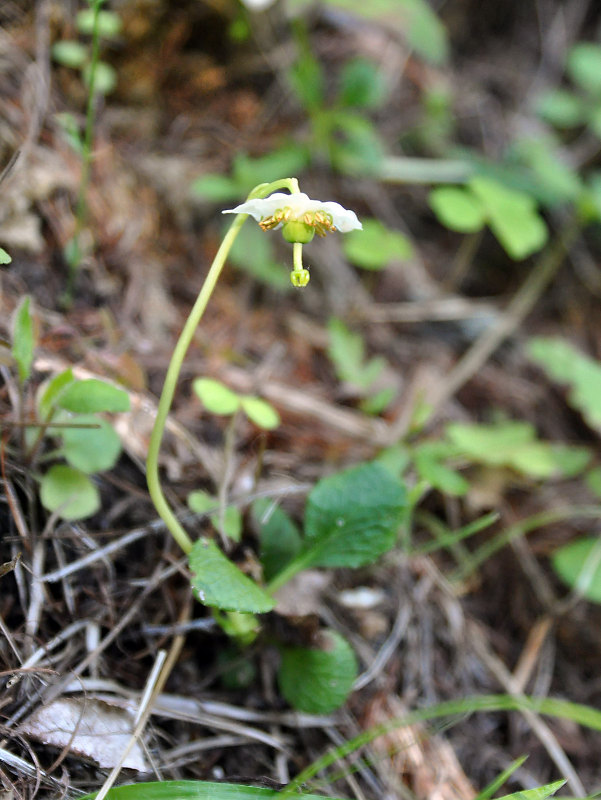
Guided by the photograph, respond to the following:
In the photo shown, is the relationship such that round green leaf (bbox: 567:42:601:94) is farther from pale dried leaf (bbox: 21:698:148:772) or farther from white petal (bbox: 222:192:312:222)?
pale dried leaf (bbox: 21:698:148:772)

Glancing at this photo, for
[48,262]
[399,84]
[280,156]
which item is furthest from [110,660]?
[399,84]

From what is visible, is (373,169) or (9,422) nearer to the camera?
(9,422)

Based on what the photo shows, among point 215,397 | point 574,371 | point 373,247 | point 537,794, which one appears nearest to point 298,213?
point 215,397

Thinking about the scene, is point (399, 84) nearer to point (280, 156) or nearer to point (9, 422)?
point (280, 156)

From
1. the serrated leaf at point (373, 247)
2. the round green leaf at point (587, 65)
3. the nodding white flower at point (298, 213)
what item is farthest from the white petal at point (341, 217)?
the round green leaf at point (587, 65)

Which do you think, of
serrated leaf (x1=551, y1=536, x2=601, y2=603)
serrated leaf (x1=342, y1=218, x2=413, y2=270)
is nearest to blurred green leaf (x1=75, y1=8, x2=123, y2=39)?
serrated leaf (x1=342, y1=218, x2=413, y2=270)

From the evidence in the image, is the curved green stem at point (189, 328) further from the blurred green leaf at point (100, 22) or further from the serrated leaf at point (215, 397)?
the blurred green leaf at point (100, 22)

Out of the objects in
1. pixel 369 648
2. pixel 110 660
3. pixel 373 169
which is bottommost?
pixel 369 648

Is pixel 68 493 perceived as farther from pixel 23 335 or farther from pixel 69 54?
pixel 69 54
